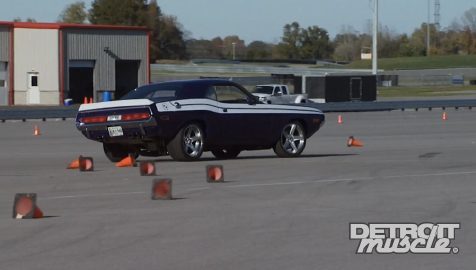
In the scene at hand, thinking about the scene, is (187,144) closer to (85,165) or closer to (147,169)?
(85,165)

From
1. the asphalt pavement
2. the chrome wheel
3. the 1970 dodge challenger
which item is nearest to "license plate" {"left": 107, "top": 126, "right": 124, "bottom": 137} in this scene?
the 1970 dodge challenger

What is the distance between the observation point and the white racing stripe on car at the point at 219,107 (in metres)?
17.1

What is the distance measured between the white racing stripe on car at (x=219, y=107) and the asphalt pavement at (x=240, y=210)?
36.4 inches

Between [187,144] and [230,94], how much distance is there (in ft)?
4.75

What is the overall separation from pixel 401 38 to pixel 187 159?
557ft

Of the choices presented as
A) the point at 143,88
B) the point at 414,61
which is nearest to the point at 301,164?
the point at 143,88

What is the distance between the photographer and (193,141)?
17.6 metres

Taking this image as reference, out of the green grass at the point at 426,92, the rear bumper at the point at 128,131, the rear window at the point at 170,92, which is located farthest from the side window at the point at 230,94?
the green grass at the point at 426,92

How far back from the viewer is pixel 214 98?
59.0 feet

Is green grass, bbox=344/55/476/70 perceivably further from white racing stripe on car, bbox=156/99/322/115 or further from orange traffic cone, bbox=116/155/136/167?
orange traffic cone, bbox=116/155/136/167

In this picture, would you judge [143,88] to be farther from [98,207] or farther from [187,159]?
[98,207]

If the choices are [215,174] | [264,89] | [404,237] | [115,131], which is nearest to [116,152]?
[115,131]

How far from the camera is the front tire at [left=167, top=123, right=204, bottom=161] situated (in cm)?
1730

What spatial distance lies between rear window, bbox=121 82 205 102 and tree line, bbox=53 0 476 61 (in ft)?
291
